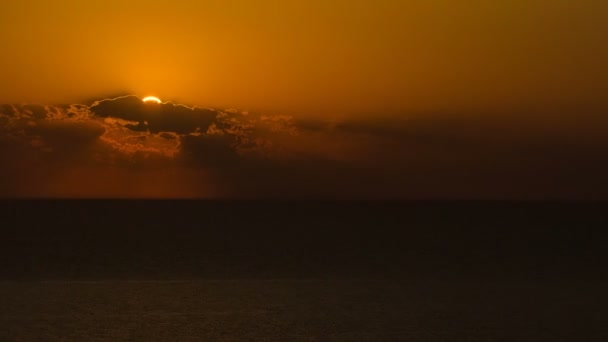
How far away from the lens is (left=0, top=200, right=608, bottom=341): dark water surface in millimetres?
8117

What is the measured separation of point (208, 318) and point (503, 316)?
271 cm

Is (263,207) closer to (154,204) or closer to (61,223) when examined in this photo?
(154,204)

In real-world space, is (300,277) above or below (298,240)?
below

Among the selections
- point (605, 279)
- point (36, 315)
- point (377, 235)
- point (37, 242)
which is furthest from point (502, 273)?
point (37, 242)

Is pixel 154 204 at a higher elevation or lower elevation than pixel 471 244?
higher

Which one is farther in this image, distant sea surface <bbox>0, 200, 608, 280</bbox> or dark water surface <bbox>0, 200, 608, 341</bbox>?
distant sea surface <bbox>0, 200, 608, 280</bbox>

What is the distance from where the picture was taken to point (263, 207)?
114ft

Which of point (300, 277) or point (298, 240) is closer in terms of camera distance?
point (300, 277)

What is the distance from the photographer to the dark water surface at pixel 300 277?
8.12 metres

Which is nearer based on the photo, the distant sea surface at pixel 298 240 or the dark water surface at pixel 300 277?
the dark water surface at pixel 300 277

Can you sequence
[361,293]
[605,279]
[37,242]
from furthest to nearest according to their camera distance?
[37,242] < [605,279] < [361,293]

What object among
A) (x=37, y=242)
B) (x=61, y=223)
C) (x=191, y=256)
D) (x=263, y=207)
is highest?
(x=263, y=207)

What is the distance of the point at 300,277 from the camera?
41.3ft

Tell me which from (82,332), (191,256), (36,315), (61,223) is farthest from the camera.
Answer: (61,223)
